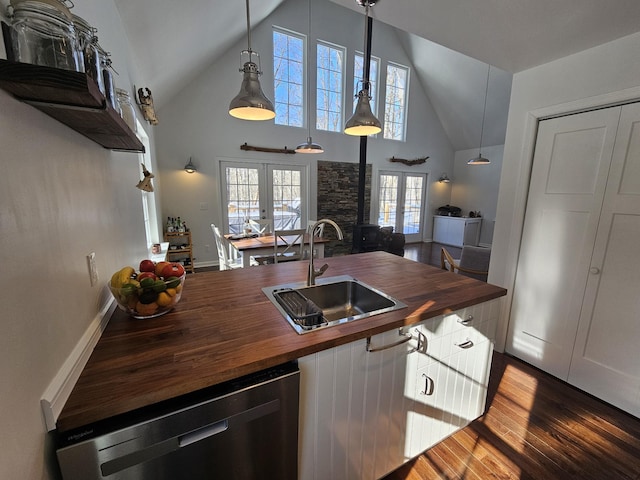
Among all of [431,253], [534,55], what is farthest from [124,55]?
[431,253]

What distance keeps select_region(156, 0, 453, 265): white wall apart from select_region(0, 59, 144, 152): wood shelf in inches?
168

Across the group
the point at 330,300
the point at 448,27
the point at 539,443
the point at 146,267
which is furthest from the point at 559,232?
the point at 146,267

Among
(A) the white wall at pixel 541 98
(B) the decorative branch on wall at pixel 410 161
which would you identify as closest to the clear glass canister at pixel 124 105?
(A) the white wall at pixel 541 98

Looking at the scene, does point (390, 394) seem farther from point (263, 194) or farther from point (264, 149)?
point (264, 149)

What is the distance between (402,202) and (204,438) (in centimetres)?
708

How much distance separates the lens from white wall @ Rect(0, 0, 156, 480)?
517 millimetres

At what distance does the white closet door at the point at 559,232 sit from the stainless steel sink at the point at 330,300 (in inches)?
61.4

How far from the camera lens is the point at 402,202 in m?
7.21

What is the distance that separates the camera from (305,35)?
17.3 ft

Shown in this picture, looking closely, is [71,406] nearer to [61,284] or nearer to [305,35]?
[61,284]

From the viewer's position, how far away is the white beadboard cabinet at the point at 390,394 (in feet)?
3.48

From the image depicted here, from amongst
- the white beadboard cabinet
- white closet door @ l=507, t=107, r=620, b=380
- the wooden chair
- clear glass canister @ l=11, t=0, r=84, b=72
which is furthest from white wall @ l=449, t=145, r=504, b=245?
clear glass canister @ l=11, t=0, r=84, b=72

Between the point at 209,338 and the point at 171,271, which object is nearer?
the point at 209,338

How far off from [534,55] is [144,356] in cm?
285
